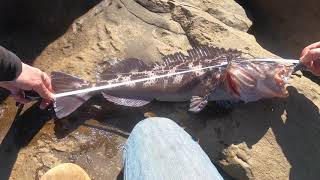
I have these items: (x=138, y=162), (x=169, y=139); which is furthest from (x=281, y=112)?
(x=138, y=162)

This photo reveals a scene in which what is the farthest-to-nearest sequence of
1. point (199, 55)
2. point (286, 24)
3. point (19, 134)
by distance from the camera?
A: point (286, 24) < point (199, 55) < point (19, 134)

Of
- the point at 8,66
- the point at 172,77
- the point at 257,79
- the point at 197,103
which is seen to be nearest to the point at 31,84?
the point at 8,66

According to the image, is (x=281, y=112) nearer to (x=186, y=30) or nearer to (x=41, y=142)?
(x=186, y=30)

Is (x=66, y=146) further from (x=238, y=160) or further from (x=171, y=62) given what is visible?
(x=238, y=160)

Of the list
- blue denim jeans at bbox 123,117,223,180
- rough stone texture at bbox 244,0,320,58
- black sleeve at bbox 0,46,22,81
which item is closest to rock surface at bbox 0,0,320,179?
blue denim jeans at bbox 123,117,223,180

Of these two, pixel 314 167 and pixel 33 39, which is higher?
pixel 33 39
